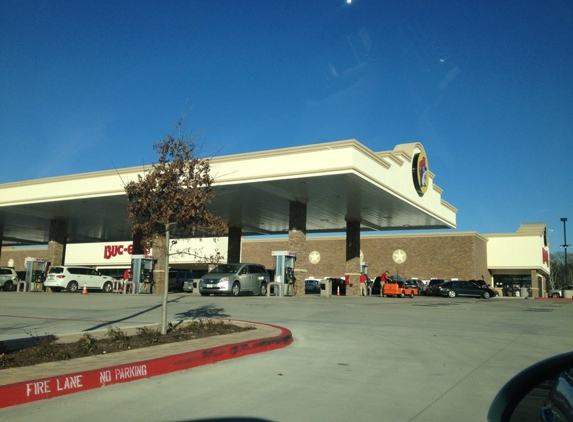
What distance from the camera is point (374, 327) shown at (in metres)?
14.3

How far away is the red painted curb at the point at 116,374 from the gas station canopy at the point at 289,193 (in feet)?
41.2

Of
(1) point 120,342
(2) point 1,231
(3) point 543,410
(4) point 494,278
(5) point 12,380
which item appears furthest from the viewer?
(4) point 494,278

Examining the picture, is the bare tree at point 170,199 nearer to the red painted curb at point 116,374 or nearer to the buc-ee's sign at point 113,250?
the red painted curb at point 116,374

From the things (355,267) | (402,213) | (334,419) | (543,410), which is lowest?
(334,419)

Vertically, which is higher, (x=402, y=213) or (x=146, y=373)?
(x=402, y=213)

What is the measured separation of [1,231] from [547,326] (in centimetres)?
5032

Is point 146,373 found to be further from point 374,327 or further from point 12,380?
point 374,327

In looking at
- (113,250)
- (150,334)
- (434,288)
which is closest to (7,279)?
(113,250)

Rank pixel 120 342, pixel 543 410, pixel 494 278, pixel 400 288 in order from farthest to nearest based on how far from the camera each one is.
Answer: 1. pixel 494 278
2. pixel 400 288
3. pixel 120 342
4. pixel 543 410

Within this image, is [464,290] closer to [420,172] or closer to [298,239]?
[420,172]

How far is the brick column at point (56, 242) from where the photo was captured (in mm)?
41844

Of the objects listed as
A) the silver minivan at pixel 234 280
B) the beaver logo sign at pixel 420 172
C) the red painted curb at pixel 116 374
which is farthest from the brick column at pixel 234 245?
the red painted curb at pixel 116 374

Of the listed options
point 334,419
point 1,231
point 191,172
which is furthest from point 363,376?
point 1,231

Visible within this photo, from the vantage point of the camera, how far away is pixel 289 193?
32.1m
